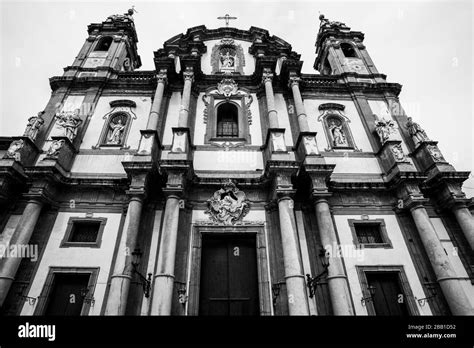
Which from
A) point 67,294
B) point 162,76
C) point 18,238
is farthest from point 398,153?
point 18,238

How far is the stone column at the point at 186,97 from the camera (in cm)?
1270

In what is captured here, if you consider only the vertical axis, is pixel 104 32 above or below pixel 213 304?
above

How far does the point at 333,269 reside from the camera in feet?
30.6

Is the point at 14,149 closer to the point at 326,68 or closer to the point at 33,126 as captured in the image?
the point at 33,126

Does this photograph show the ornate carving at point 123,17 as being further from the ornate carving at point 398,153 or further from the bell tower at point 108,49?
the ornate carving at point 398,153

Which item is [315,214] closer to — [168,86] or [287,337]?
[287,337]

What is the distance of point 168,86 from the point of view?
49.8 ft

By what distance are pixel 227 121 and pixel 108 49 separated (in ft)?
33.4

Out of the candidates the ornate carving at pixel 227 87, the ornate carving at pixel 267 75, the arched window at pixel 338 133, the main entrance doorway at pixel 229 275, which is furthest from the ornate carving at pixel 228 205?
the ornate carving at pixel 267 75

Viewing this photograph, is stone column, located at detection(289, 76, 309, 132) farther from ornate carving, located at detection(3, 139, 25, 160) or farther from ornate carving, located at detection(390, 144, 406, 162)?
ornate carving, located at detection(3, 139, 25, 160)

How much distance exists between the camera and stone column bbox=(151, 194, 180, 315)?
8.40m

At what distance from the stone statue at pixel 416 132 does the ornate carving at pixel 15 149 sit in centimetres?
1705

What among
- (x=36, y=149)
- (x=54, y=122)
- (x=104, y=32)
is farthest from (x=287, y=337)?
(x=104, y=32)

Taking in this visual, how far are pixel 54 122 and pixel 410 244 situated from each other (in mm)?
16213
